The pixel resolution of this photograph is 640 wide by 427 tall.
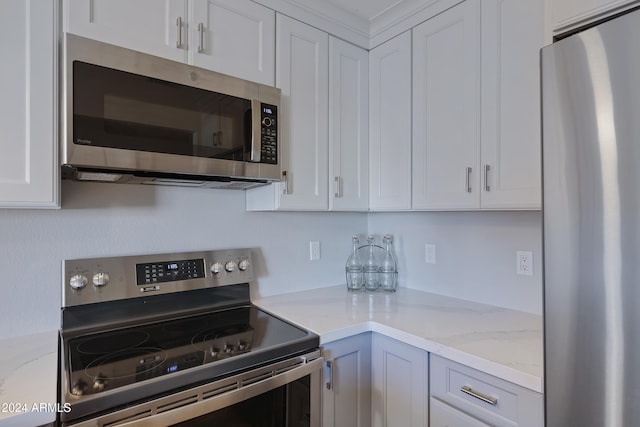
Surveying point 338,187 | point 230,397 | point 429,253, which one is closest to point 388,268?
point 429,253

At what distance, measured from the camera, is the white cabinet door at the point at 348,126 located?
1.77 m

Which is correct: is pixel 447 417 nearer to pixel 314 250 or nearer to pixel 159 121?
pixel 314 250

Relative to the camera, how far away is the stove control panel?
1.30 m

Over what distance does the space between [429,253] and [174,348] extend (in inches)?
52.1

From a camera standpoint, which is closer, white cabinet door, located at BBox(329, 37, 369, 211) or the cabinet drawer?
the cabinet drawer

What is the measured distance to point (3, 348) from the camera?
1.14m

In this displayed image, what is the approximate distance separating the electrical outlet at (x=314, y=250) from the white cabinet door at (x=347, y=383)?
0.64 metres

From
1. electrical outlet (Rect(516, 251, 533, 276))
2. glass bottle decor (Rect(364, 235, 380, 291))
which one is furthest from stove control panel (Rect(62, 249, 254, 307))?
electrical outlet (Rect(516, 251, 533, 276))

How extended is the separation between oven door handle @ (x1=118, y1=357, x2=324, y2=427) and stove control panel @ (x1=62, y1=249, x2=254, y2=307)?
0.59 meters

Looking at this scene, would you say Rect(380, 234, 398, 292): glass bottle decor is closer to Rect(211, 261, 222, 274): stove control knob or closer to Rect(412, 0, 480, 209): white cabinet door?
Rect(412, 0, 480, 209): white cabinet door

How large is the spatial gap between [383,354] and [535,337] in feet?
1.77

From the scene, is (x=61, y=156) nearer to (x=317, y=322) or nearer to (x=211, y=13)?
(x=211, y=13)

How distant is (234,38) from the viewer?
4.72 ft

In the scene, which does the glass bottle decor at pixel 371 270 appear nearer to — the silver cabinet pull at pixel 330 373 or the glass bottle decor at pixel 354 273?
the glass bottle decor at pixel 354 273
